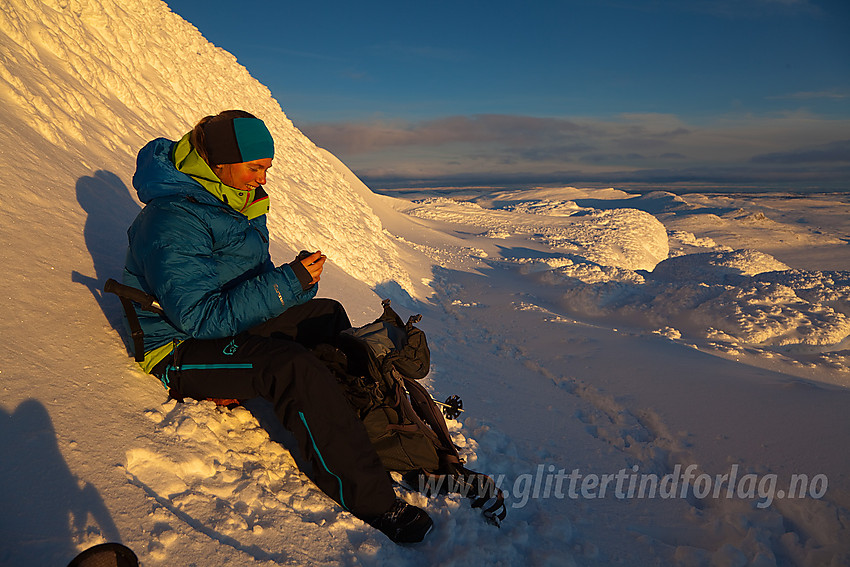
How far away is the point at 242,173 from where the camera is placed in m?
2.60

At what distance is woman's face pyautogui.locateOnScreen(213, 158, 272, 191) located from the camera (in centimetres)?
256

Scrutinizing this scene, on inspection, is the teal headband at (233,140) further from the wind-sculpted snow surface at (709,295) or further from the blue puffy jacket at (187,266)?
the wind-sculpted snow surface at (709,295)

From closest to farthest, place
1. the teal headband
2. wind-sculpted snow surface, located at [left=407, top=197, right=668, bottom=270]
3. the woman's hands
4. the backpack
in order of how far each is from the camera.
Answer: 1. the teal headband
2. the woman's hands
3. the backpack
4. wind-sculpted snow surface, located at [left=407, top=197, right=668, bottom=270]

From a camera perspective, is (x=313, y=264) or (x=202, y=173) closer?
(x=202, y=173)

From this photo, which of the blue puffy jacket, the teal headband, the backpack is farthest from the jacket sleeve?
the backpack

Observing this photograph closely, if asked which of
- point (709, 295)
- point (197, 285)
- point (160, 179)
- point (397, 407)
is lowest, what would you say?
point (709, 295)

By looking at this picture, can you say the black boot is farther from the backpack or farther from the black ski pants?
the backpack

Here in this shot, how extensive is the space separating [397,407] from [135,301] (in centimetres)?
151

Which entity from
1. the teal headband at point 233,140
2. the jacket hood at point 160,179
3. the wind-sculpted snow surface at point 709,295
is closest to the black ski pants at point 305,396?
the jacket hood at point 160,179

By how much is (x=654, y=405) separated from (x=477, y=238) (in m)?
20.7

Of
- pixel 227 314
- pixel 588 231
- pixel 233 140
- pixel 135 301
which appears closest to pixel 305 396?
pixel 227 314

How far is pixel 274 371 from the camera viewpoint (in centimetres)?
231

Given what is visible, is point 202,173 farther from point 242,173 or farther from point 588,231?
point 588,231

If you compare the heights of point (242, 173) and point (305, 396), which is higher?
point (242, 173)
